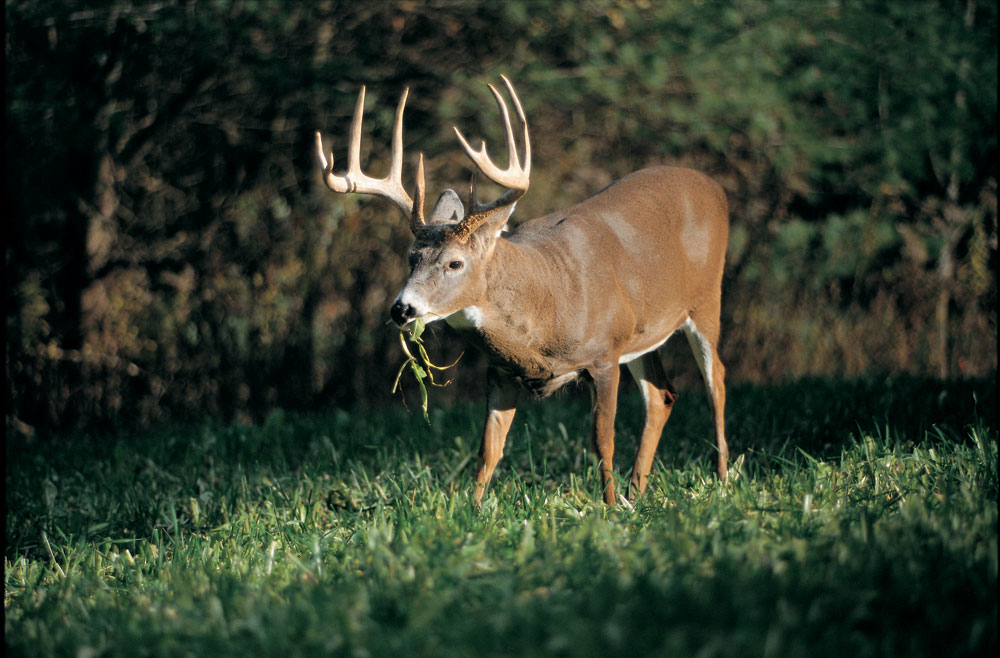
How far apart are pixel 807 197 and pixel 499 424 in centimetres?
621

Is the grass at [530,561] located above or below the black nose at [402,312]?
below

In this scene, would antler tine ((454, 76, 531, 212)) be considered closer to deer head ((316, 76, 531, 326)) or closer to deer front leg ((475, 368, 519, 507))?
deer head ((316, 76, 531, 326))

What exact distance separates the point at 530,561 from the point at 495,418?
63.4 inches

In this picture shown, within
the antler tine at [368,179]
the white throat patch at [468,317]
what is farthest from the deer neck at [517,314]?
the antler tine at [368,179]

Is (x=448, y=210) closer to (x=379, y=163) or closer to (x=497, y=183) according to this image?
(x=497, y=183)

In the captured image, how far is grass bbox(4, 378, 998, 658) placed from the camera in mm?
2613

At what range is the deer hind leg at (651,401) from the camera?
203 inches

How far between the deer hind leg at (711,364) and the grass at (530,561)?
252 mm

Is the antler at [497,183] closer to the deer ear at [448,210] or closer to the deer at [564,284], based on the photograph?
the deer at [564,284]

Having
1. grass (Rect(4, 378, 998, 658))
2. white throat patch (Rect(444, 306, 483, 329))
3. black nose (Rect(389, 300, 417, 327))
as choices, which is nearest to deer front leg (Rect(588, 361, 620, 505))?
grass (Rect(4, 378, 998, 658))

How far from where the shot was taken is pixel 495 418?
15.6ft

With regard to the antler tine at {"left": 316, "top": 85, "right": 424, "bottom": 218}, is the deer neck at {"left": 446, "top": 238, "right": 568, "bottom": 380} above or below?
below

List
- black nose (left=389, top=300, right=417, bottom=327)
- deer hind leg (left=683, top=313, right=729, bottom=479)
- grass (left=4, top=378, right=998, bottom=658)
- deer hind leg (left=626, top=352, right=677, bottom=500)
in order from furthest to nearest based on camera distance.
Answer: deer hind leg (left=683, top=313, right=729, bottom=479) → deer hind leg (left=626, top=352, right=677, bottom=500) → black nose (left=389, top=300, right=417, bottom=327) → grass (left=4, top=378, right=998, bottom=658)

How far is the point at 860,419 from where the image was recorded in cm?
575
